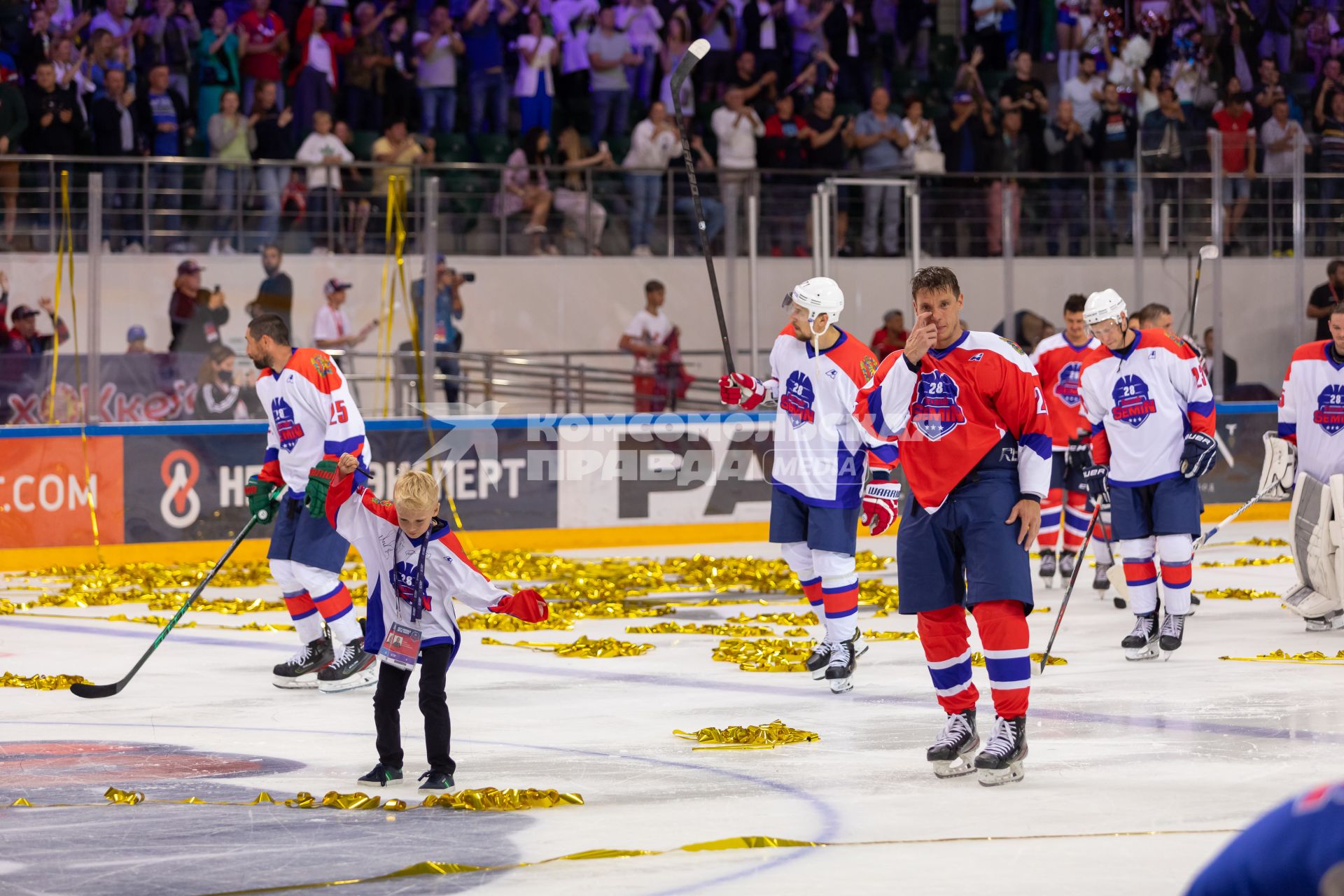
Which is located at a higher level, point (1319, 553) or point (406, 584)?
point (406, 584)

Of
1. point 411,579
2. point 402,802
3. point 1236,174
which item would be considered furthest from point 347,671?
point 1236,174

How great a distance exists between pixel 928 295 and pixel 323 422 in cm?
317

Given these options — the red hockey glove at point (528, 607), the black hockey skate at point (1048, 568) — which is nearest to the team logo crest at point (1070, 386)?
the black hockey skate at point (1048, 568)

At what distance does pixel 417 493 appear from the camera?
5375 mm

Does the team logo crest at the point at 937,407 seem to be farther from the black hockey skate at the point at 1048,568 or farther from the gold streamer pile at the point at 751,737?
the black hockey skate at the point at 1048,568

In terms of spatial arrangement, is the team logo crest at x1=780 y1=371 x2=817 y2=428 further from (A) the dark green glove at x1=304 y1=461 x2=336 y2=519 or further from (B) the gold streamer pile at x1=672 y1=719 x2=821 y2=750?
(A) the dark green glove at x1=304 y1=461 x2=336 y2=519

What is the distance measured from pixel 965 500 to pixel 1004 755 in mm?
811

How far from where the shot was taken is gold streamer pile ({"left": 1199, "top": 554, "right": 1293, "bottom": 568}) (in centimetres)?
1212

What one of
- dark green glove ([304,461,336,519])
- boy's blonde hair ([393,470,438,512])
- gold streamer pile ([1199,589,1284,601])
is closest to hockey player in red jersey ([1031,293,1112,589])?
gold streamer pile ([1199,589,1284,601])

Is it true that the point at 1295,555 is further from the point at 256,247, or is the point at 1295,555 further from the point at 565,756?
the point at 256,247

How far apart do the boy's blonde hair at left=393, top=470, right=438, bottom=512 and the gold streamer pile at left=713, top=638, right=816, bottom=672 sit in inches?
112

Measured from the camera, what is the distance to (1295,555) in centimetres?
923

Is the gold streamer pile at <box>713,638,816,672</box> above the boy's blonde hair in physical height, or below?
below

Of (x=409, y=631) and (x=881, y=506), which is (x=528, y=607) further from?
(x=881, y=506)
